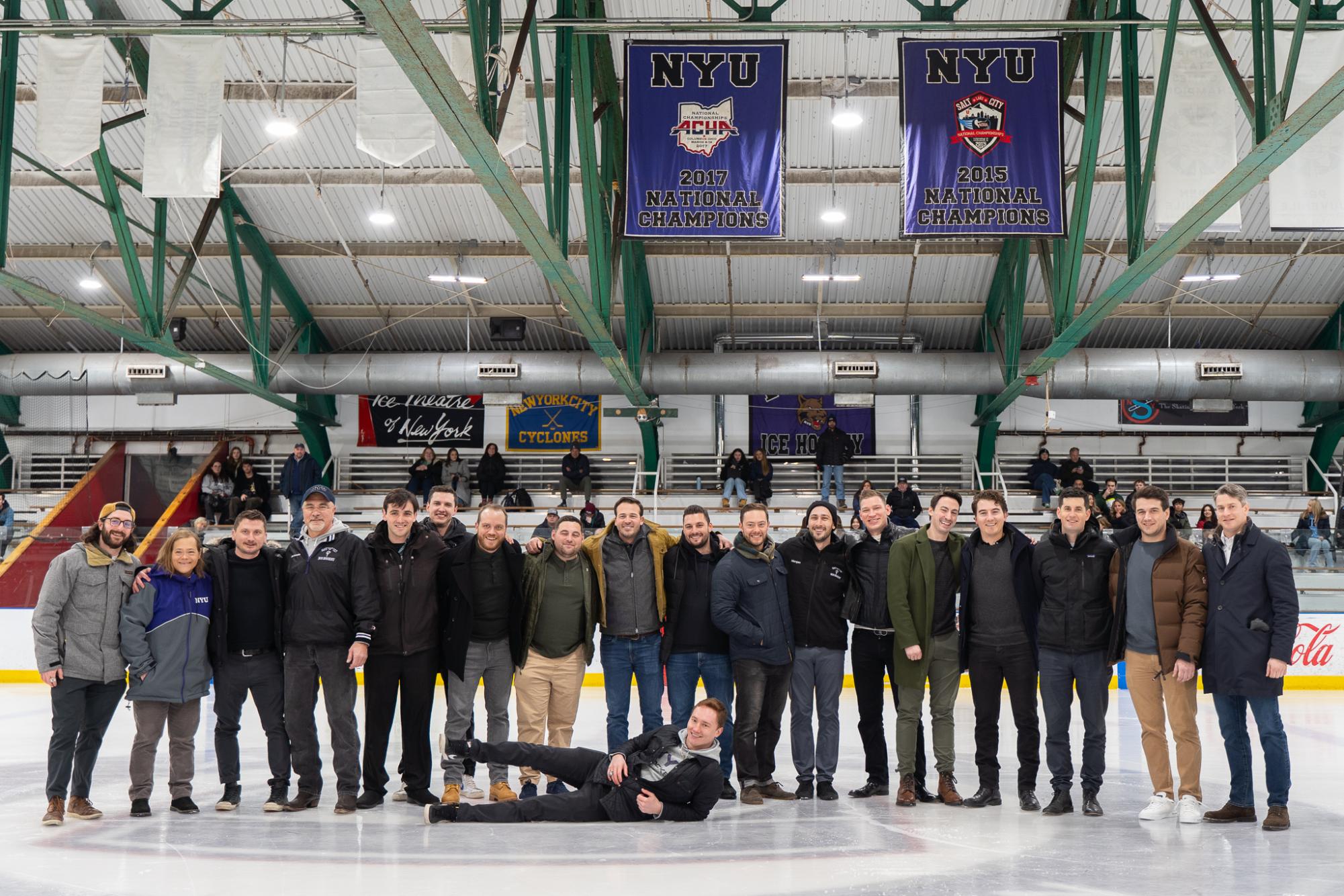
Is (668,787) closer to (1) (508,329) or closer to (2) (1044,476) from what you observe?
(1) (508,329)

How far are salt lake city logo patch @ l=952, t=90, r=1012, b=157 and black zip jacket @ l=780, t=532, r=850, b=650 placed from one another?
4838 mm

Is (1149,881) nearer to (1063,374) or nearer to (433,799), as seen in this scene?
(433,799)

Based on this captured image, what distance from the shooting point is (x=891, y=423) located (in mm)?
22375

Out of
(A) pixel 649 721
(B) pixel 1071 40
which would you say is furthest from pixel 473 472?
(A) pixel 649 721

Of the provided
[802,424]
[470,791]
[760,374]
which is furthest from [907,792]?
[802,424]

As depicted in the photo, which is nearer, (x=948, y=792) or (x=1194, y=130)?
(x=948, y=792)

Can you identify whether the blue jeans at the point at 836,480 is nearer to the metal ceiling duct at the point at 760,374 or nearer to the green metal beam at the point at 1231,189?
the metal ceiling duct at the point at 760,374

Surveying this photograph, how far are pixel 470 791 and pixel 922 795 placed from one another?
2793 millimetres

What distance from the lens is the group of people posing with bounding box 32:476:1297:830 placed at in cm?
620

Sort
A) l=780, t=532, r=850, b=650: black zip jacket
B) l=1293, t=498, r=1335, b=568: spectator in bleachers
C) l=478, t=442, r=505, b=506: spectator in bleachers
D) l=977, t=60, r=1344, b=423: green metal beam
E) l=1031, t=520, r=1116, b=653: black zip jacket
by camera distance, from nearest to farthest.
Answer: l=1031, t=520, r=1116, b=653: black zip jacket → l=780, t=532, r=850, b=650: black zip jacket → l=977, t=60, r=1344, b=423: green metal beam → l=1293, t=498, r=1335, b=568: spectator in bleachers → l=478, t=442, r=505, b=506: spectator in bleachers

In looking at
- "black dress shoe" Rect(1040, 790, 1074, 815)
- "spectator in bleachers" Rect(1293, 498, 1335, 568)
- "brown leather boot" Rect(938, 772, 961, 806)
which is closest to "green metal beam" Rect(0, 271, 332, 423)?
"brown leather boot" Rect(938, 772, 961, 806)

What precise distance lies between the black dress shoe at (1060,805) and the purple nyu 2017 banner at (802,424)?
15.8m

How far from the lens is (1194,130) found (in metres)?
9.62

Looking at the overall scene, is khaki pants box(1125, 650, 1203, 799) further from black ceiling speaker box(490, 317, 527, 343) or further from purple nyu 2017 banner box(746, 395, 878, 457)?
purple nyu 2017 banner box(746, 395, 878, 457)
